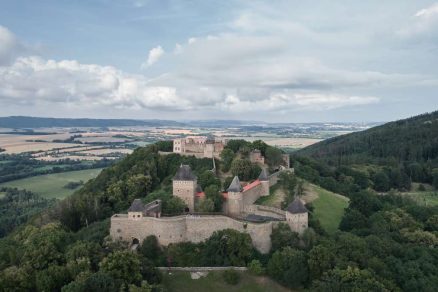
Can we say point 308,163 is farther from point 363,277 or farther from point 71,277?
point 71,277

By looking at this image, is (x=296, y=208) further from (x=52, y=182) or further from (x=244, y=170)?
(x=52, y=182)

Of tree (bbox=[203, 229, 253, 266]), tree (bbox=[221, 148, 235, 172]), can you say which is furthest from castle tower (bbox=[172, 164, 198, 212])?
tree (bbox=[221, 148, 235, 172])

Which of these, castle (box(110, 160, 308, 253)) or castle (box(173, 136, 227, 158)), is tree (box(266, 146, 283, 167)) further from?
castle (box(110, 160, 308, 253))

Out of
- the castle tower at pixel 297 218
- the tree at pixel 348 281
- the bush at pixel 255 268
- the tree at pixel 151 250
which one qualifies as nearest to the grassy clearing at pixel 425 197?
the castle tower at pixel 297 218

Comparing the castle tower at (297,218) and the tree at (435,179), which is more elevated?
the castle tower at (297,218)

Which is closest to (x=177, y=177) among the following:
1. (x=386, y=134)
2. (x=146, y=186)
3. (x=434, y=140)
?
(x=146, y=186)

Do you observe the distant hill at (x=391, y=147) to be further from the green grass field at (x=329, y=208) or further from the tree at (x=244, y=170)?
the tree at (x=244, y=170)

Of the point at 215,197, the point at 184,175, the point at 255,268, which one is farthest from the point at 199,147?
the point at 255,268
